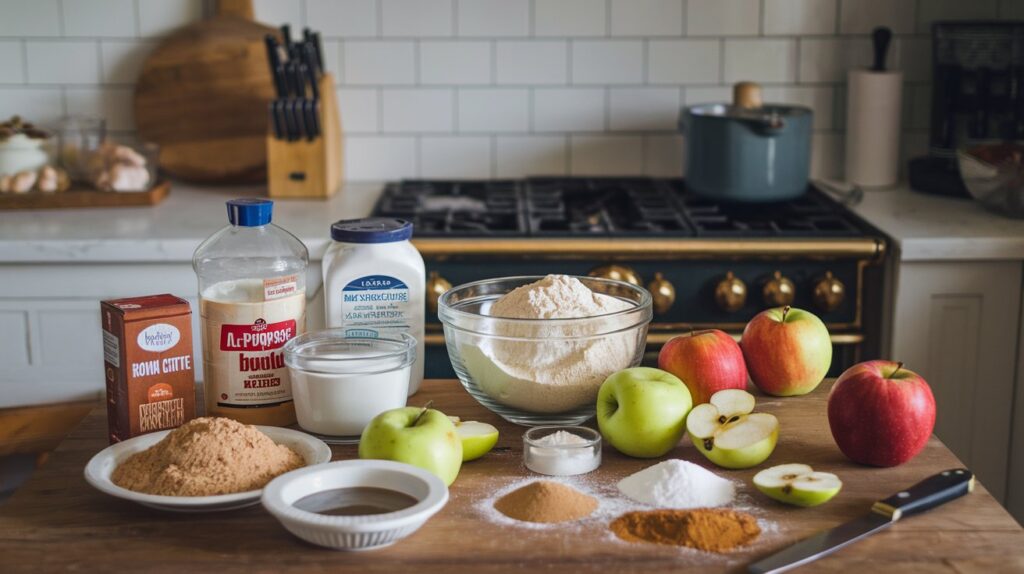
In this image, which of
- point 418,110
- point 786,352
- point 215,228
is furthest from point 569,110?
point 786,352

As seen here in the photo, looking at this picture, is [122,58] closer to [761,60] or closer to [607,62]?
[607,62]


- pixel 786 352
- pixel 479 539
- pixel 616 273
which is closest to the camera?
pixel 479 539

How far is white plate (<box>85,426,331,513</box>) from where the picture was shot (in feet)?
3.80

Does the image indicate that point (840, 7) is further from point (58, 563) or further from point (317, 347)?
point (58, 563)

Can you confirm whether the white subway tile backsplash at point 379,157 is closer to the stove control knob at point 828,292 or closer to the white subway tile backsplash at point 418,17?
the white subway tile backsplash at point 418,17

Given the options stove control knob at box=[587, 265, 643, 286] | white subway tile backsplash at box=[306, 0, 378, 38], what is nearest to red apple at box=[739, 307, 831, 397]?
stove control knob at box=[587, 265, 643, 286]

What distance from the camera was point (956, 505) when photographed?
1.22 m

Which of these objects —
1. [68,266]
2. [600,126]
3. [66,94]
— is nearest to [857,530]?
[68,266]

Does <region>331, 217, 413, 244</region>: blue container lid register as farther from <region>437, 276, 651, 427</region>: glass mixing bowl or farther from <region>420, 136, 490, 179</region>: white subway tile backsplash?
<region>420, 136, 490, 179</region>: white subway tile backsplash

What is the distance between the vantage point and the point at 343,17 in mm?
3010

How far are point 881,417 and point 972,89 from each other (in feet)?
5.76

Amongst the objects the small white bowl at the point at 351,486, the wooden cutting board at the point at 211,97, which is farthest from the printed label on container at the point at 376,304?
the wooden cutting board at the point at 211,97

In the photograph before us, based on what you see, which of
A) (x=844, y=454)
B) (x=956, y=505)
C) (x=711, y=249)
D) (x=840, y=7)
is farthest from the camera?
(x=840, y=7)

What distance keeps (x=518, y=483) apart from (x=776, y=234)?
1356mm
